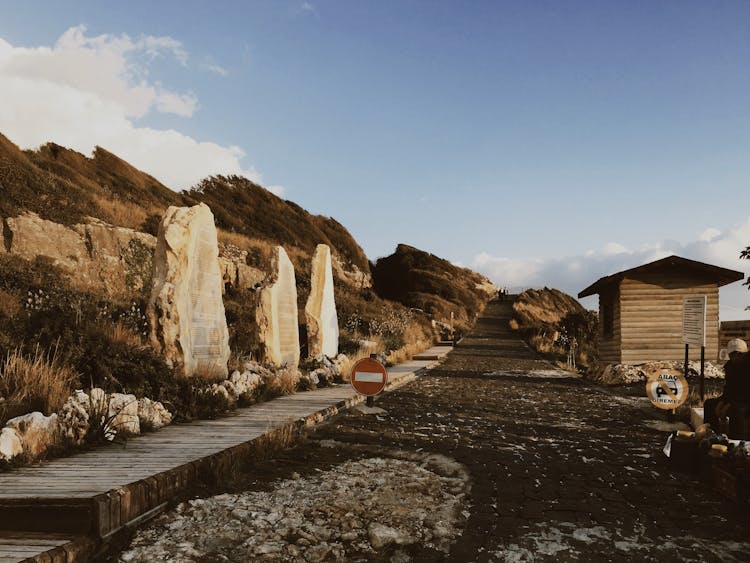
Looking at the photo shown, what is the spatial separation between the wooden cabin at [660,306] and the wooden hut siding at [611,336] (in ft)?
0.52

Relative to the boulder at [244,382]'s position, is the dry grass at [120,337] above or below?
above

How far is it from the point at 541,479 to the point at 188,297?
22.1ft

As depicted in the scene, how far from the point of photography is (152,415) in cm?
768

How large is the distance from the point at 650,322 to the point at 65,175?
2677cm

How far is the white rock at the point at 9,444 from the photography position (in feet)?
17.8

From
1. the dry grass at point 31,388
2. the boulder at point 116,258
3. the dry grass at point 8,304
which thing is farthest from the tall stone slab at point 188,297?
the boulder at point 116,258

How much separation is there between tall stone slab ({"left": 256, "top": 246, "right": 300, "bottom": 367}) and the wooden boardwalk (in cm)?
571

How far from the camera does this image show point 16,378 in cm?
701

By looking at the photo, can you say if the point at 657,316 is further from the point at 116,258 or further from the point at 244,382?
the point at 116,258

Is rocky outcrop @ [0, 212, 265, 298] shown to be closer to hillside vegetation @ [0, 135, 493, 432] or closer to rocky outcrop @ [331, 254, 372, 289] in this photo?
hillside vegetation @ [0, 135, 493, 432]

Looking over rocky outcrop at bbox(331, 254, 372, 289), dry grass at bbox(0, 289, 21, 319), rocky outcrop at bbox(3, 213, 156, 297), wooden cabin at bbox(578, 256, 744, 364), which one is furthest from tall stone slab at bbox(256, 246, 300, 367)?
rocky outcrop at bbox(331, 254, 372, 289)

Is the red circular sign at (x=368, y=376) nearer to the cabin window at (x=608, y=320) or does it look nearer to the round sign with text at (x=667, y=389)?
the round sign with text at (x=667, y=389)

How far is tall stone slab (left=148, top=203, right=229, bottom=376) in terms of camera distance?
9.50 meters

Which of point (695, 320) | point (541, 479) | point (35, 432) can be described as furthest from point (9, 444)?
point (695, 320)
